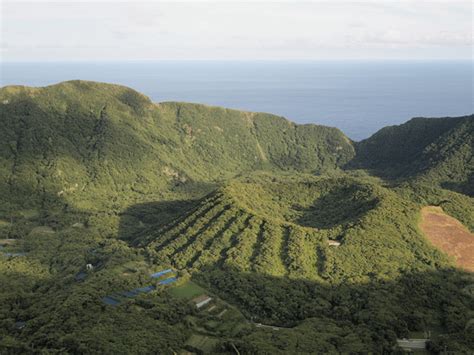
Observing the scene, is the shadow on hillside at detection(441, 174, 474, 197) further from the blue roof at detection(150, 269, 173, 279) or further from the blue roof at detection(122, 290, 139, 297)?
the blue roof at detection(122, 290, 139, 297)

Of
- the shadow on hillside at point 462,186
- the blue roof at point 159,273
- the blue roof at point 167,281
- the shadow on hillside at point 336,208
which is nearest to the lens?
the blue roof at point 167,281

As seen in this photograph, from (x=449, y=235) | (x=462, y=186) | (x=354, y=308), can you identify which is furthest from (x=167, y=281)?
(x=462, y=186)

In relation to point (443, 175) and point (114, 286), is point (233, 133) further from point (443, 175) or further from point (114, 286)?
point (114, 286)

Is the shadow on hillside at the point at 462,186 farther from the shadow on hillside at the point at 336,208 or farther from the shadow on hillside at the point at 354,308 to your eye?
the shadow on hillside at the point at 354,308

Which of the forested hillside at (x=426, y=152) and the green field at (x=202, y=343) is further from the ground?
the forested hillside at (x=426, y=152)

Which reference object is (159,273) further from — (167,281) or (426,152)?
(426,152)

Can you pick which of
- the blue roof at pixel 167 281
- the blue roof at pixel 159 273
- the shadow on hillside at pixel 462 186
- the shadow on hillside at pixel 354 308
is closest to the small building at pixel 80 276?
the blue roof at pixel 159 273
